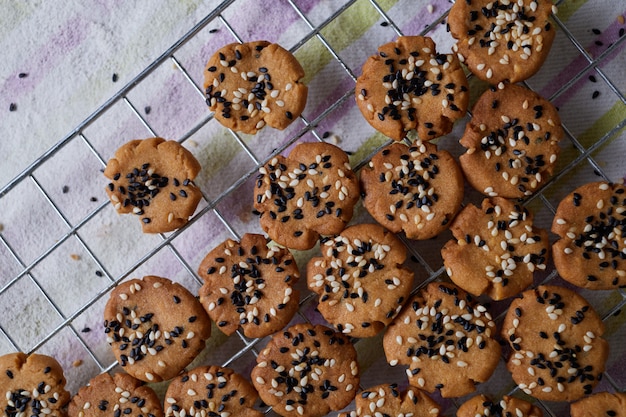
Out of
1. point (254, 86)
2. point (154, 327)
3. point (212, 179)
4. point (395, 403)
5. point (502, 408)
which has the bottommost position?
point (502, 408)

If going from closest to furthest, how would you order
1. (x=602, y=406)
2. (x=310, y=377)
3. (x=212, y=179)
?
(x=602, y=406) < (x=310, y=377) < (x=212, y=179)

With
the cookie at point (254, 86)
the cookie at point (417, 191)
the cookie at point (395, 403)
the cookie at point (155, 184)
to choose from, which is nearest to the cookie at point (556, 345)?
the cookie at point (395, 403)

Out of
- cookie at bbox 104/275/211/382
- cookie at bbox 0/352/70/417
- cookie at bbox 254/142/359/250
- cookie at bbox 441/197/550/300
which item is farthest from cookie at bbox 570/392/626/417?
cookie at bbox 0/352/70/417

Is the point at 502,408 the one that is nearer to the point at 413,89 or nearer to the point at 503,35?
the point at 413,89

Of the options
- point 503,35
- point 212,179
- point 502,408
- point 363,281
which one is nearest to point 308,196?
point 363,281

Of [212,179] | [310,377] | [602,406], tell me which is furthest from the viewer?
[212,179]

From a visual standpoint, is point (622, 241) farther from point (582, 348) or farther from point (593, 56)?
point (593, 56)

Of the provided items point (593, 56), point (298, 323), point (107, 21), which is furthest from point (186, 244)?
point (593, 56)
